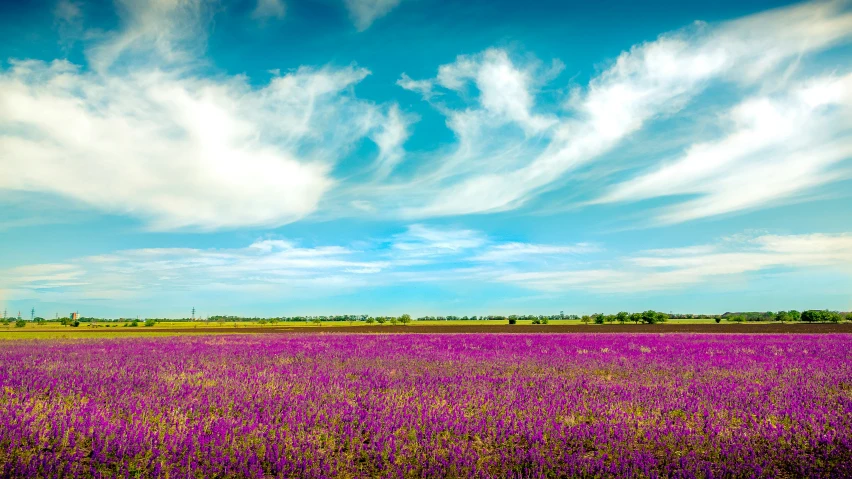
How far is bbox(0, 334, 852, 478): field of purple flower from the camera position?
4469mm

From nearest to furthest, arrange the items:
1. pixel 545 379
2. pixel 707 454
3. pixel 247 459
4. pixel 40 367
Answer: pixel 247 459 < pixel 707 454 < pixel 545 379 < pixel 40 367

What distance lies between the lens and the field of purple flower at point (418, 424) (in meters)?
4.47

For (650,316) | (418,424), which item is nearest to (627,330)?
(418,424)

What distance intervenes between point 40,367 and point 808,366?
18893mm

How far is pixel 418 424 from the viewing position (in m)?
5.50

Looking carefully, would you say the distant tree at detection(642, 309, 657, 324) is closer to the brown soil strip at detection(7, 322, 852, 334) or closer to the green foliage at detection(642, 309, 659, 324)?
the green foliage at detection(642, 309, 659, 324)

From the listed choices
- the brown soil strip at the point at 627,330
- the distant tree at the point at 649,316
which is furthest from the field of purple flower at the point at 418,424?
the distant tree at the point at 649,316

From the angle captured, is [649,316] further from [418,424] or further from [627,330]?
[418,424]

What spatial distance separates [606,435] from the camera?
17.2ft

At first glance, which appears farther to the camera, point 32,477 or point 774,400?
point 774,400

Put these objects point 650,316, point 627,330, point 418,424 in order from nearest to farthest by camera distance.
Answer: point 418,424 < point 627,330 < point 650,316

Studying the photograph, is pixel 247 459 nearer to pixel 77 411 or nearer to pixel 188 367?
pixel 77 411

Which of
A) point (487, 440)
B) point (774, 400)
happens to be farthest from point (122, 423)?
point (774, 400)

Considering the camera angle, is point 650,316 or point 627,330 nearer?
point 627,330
